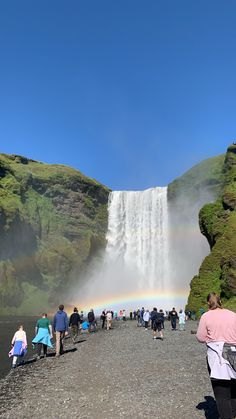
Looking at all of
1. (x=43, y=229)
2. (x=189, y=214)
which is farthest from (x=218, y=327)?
(x=43, y=229)

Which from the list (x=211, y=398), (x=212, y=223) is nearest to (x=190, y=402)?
(x=211, y=398)

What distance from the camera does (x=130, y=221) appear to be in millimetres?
101375

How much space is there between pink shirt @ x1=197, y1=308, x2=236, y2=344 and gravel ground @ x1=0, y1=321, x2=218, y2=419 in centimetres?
317

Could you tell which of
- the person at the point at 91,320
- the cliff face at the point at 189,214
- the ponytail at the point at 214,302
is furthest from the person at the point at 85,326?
the cliff face at the point at 189,214

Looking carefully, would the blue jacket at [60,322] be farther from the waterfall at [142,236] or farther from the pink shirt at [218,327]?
the waterfall at [142,236]

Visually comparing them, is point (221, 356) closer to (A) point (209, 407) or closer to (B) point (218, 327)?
(B) point (218, 327)

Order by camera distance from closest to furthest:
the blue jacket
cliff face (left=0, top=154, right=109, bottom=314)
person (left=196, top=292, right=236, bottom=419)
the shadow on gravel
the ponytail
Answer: person (left=196, top=292, right=236, bottom=419) → the ponytail → the shadow on gravel → the blue jacket → cliff face (left=0, top=154, right=109, bottom=314)

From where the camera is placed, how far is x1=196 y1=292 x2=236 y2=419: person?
20.7 feet

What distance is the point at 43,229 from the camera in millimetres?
103125

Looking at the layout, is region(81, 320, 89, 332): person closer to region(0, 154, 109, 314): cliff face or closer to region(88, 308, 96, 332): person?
region(88, 308, 96, 332): person

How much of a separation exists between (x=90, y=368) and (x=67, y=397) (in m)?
5.54

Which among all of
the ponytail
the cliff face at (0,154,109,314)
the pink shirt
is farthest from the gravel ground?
the cliff face at (0,154,109,314)

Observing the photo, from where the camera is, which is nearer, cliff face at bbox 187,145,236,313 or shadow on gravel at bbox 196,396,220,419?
shadow on gravel at bbox 196,396,220,419

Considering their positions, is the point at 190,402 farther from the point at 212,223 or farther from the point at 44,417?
the point at 212,223
